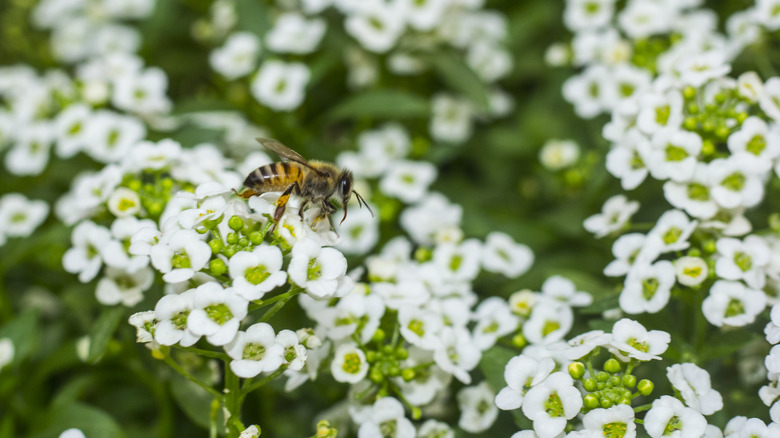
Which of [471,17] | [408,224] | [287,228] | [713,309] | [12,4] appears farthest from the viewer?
[12,4]

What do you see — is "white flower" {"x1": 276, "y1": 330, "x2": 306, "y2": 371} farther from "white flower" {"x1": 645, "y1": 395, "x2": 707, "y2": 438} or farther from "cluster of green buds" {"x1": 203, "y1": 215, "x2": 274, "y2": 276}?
"white flower" {"x1": 645, "y1": 395, "x2": 707, "y2": 438}

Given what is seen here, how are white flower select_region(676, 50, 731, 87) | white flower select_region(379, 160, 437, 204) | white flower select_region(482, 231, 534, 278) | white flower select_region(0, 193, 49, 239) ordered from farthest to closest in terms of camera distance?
white flower select_region(379, 160, 437, 204) < white flower select_region(0, 193, 49, 239) < white flower select_region(482, 231, 534, 278) < white flower select_region(676, 50, 731, 87)

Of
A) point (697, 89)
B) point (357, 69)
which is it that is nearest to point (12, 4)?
point (357, 69)

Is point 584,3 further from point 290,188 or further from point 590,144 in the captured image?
point 290,188

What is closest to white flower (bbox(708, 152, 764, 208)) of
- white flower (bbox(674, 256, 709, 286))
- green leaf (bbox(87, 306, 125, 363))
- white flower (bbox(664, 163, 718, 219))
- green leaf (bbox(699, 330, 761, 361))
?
white flower (bbox(664, 163, 718, 219))

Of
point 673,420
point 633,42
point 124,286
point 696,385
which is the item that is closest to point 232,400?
point 124,286

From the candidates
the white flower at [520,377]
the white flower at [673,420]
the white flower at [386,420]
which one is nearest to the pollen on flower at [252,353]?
the white flower at [386,420]

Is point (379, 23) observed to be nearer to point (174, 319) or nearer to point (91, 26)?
point (91, 26)
